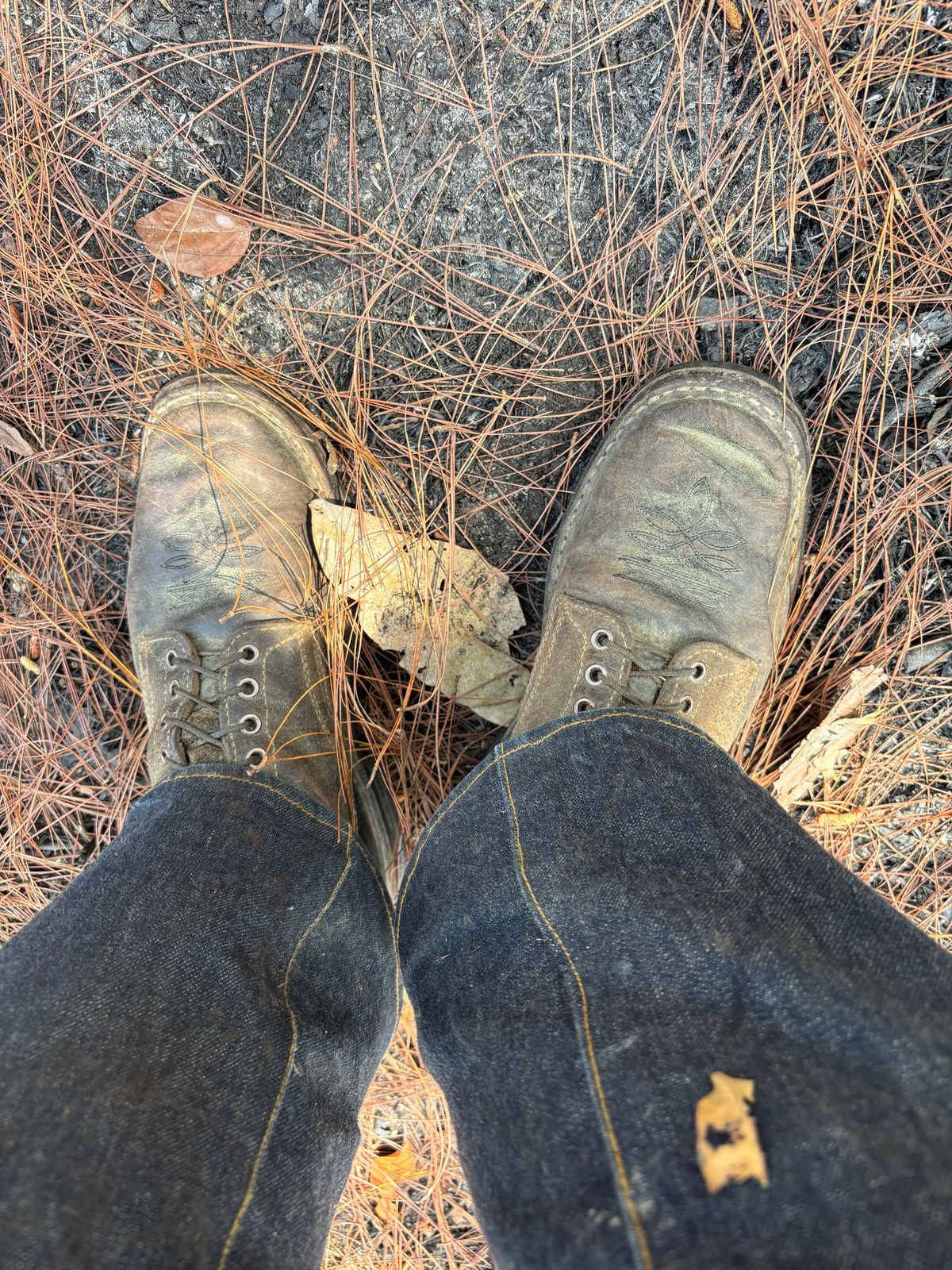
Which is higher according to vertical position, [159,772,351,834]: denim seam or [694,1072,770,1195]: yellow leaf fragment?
[694,1072,770,1195]: yellow leaf fragment

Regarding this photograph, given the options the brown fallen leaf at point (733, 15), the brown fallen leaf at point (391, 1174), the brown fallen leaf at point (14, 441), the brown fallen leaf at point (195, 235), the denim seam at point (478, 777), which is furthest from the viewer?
the brown fallen leaf at point (391, 1174)

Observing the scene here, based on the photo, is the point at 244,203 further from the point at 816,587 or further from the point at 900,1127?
the point at 900,1127

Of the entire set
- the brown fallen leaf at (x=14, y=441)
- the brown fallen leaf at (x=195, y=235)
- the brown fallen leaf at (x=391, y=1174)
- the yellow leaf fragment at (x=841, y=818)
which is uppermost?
the brown fallen leaf at (x=195, y=235)

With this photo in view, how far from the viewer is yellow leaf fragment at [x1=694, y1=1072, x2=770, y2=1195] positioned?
2.02ft

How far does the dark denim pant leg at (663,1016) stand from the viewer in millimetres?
599

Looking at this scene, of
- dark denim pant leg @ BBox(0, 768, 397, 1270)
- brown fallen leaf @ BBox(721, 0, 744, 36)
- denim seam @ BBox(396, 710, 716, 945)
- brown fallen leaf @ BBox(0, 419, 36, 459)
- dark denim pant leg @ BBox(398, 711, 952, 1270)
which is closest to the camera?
dark denim pant leg @ BBox(398, 711, 952, 1270)

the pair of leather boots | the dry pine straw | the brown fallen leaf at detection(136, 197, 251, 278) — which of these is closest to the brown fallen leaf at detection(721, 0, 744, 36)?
the dry pine straw

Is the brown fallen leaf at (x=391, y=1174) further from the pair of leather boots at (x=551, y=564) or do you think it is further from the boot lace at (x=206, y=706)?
the boot lace at (x=206, y=706)

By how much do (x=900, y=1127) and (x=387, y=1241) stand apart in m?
1.46

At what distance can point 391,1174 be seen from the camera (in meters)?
1.65

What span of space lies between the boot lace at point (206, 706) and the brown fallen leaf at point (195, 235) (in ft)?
2.16

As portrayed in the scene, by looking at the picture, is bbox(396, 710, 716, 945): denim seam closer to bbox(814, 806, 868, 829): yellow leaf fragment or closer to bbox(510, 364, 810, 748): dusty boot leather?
bbox(510, 364, 810, 748): dusty boot leather

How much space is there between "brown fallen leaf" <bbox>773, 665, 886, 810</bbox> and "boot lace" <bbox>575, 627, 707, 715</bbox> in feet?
0.96

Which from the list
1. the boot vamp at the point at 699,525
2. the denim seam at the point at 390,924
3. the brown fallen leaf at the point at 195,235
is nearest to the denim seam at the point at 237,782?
the denim seam at the point at 390,924
